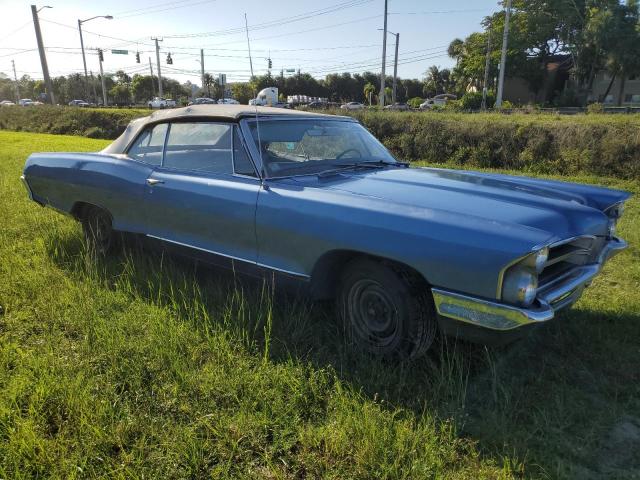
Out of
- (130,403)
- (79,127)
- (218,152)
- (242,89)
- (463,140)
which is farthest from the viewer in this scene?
(242,89)

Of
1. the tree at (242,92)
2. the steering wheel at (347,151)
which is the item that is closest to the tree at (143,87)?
the tree at (242,92)

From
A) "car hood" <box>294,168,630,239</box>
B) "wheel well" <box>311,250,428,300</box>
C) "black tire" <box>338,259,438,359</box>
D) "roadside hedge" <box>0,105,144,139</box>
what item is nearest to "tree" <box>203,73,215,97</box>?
"roadside hedge" <box>0,105,144,139</box>

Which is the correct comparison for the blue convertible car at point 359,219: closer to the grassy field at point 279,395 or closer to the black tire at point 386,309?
the black tire at point 386,309

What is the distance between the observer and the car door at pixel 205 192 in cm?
312

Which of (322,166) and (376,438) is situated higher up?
(322,166)

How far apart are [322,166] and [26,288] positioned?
2386mm

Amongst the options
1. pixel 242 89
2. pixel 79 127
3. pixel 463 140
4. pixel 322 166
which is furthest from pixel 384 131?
pixel 242 89

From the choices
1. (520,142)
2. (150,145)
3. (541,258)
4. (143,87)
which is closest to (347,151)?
(150,145)

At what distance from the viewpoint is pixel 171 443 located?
2084 millimetres

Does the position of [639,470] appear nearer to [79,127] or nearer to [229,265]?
[229,265]

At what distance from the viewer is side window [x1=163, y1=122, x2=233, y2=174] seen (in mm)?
3412

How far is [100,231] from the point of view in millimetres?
4309

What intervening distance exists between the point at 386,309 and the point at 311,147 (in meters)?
1.42

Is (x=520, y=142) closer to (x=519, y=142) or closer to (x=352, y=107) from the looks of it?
(x=519, y=142)
